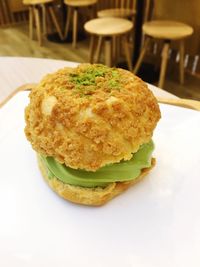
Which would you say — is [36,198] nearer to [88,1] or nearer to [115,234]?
[115,234]

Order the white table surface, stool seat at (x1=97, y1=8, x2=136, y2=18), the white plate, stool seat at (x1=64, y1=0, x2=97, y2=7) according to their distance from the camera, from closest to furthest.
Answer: the white plate, the white table surface, stool seat at (x1=97, y1=8, x2=136, y2=18), stool seat at (x1=64, y1=0, x2=97, y2=7)

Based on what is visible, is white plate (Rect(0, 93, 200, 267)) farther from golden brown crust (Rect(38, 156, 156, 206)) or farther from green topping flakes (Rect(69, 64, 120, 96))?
green topping flakes (Rect(69, 64, 120, 96))

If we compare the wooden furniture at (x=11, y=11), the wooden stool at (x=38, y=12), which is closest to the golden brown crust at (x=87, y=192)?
the wooden stool at (x=38, y=12)

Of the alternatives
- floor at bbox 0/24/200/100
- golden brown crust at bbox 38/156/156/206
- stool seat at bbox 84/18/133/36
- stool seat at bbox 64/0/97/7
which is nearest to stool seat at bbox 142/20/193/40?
stool seat at bbox 84/18/133/36

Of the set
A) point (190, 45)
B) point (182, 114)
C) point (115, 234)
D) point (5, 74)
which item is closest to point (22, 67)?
point (5, 74)

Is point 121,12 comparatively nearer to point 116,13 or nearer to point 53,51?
point 116,13

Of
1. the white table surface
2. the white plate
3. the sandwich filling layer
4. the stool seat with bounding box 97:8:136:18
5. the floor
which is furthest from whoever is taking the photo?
the stool seat with bounding box 97:8:136:18

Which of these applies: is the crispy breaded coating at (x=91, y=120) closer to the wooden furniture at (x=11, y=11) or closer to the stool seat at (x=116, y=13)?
the stool seat at (x=116, y=13)
